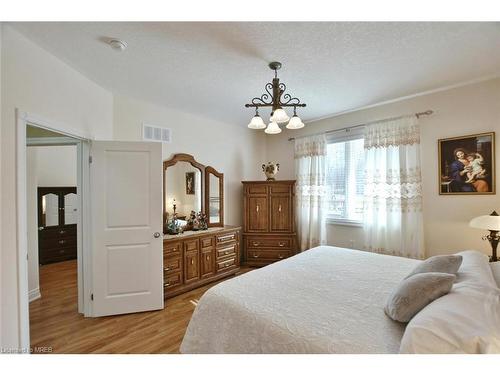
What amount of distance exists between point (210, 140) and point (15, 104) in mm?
2556

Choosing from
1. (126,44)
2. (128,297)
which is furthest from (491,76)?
(128,297)

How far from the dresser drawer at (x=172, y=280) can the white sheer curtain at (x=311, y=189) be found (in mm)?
2085

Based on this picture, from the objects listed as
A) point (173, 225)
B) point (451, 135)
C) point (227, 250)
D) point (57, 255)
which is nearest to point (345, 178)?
point (451, 135)

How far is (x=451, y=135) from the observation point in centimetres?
280

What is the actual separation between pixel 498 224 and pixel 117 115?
4.26 metres

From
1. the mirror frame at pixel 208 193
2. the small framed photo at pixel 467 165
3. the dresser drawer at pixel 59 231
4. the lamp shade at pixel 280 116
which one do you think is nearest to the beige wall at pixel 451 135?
the small framed photo at pixel 467 165

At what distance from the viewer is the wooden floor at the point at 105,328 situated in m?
2.02

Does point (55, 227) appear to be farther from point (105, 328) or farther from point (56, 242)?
point (105, 328)

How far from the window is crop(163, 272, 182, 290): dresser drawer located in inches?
98.6

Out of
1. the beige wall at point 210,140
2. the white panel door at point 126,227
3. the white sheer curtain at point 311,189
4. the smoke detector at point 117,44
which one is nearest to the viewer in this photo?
the smoke detector at point 117,44

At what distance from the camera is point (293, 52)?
2.01 metres

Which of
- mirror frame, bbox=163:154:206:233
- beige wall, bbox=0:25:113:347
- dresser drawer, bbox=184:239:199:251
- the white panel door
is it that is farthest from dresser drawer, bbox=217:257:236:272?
beige wall, bbox=0:25:113:347

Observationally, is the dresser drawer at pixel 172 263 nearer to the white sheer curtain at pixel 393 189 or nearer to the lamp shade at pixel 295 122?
the lamp shade at pixel 295 122

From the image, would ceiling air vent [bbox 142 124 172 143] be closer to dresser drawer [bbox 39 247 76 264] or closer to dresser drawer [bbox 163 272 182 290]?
dresser drawer [bbox 163 272 182 290]
